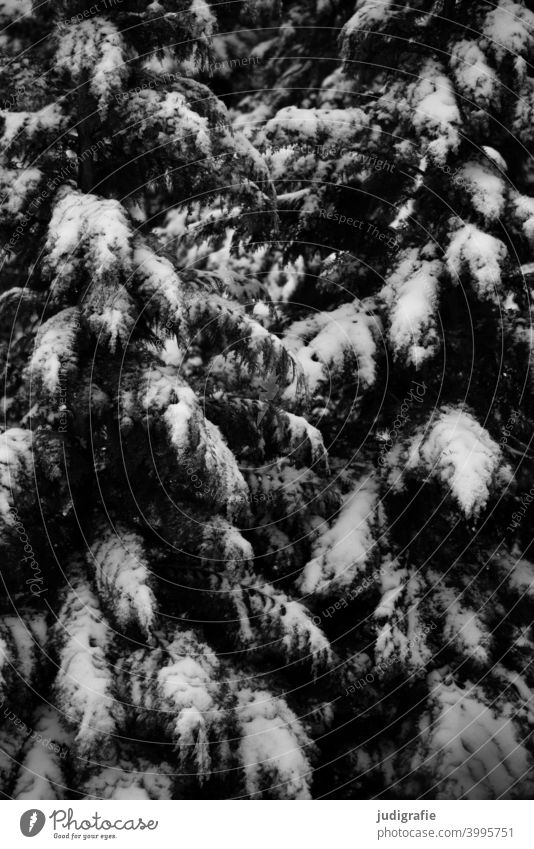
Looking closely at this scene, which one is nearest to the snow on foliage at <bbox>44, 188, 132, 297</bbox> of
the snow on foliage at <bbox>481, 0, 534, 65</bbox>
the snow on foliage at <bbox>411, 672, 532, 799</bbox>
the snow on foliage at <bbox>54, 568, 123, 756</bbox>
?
the snow on foliage at <bbox>54, 568, 123, 756</bbox>

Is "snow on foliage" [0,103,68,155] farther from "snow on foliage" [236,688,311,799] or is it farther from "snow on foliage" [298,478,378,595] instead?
"snow on foliage" [236,688,311,799]

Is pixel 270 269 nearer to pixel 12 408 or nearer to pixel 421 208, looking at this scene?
pixel 421 208

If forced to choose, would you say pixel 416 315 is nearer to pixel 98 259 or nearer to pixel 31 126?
pixel 98 259

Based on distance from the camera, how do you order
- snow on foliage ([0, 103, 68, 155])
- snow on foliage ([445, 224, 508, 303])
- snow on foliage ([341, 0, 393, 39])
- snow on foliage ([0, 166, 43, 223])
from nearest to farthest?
1. snow on foliage ([0, 103, 68, 155])
2. snow on foliage ([0, 166, 43, 223])
3. snow on foliage ([445, 224, 508, 303])
4. snow on foliage ([341, 0, 393, 39])

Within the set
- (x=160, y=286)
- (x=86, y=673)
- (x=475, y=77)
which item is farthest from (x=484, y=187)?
(x=86, y=673)

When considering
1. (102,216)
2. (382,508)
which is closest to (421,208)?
(382,508)

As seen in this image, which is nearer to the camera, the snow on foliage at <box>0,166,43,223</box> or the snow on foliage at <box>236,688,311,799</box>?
the snow on foliage at <box>236,688,311,799</box>
